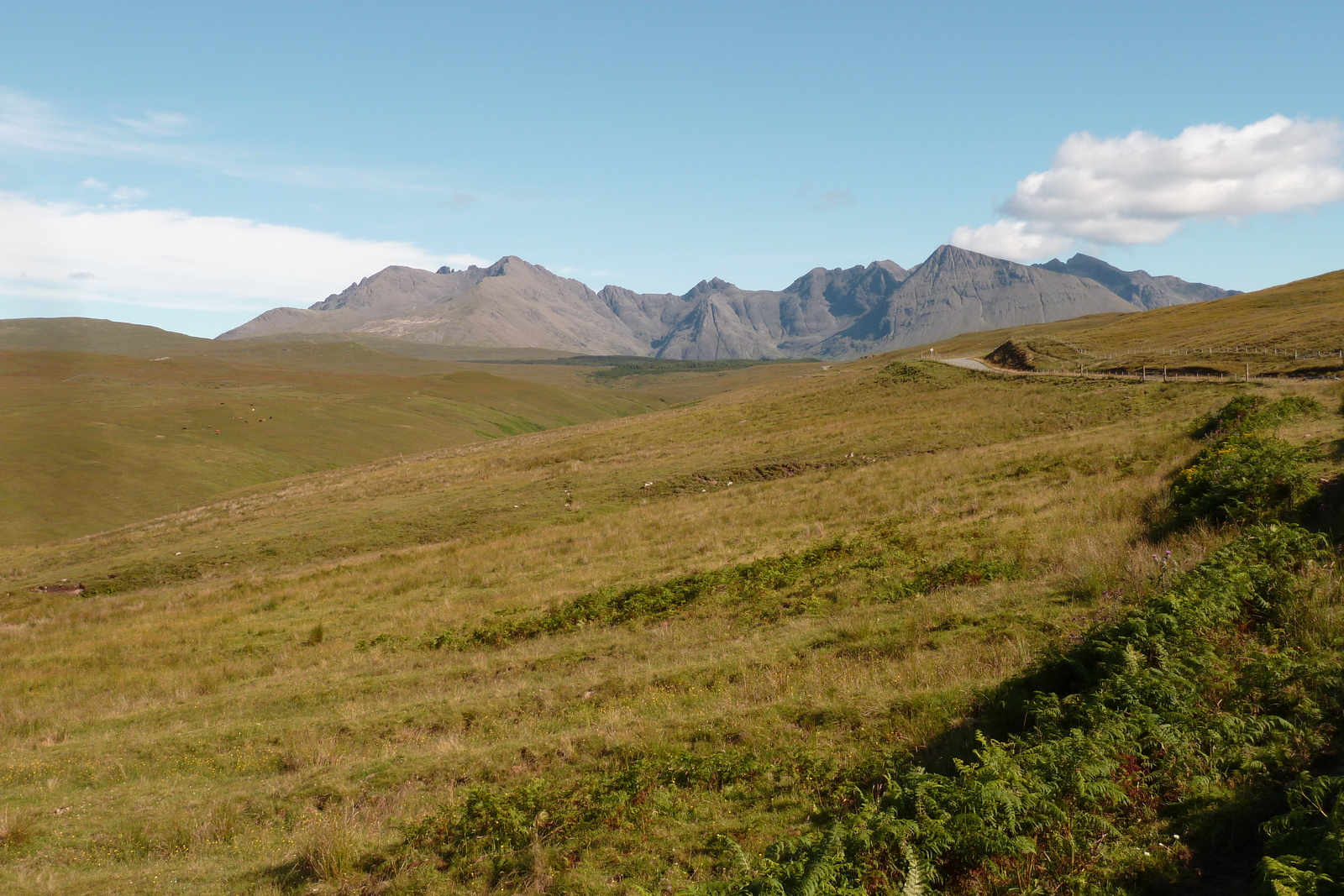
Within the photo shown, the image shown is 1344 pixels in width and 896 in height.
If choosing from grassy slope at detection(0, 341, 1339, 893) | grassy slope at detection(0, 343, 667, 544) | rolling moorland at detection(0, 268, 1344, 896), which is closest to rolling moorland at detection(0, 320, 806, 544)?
grassy slope at detection(0, 343, 667, 544)

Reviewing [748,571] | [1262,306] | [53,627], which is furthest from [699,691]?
[1262,306]

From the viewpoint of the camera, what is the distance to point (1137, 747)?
780 centimetres

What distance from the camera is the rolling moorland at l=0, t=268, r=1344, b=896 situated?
23.3 feet

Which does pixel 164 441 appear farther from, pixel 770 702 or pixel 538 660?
pixel 770 702

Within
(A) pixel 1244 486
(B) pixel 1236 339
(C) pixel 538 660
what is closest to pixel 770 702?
(C) pixel 538 660

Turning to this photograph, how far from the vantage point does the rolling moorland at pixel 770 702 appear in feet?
23.3

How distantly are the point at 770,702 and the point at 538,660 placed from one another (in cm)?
728

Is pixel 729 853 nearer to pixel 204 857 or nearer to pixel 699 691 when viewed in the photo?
pixel 699 691

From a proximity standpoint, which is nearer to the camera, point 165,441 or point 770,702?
point 770,702

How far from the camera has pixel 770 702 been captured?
1190 cm

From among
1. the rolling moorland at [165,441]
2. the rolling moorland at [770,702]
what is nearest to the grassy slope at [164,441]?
the rolling moorland at [165,441]

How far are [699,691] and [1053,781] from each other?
6.82m

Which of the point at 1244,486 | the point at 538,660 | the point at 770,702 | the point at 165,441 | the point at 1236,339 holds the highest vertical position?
the point at 1236,339

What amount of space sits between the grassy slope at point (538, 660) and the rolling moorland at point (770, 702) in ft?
0.32
